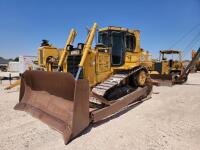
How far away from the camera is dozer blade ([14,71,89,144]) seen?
3.49 meters

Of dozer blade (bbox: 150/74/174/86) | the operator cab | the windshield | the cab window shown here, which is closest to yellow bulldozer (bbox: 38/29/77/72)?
the windshield

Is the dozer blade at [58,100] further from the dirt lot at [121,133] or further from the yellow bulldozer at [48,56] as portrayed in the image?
the yellow bulldozer at [48,56]

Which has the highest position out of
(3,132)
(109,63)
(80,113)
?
(109,63)

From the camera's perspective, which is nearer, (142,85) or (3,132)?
(3,132)

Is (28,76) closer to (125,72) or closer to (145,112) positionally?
(125,72)

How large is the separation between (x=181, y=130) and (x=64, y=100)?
2.87 m

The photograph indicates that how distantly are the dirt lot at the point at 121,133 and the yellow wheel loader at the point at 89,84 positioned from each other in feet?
0.73

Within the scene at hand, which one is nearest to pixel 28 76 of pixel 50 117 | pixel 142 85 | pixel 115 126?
pixel 50 117

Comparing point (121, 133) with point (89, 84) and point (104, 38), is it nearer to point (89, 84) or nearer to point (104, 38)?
point (89, 84)

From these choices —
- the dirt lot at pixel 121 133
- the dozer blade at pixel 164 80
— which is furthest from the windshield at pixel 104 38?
the dozer blade at pixel 164 80

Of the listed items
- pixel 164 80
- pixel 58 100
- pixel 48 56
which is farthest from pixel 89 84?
pixel 164 80

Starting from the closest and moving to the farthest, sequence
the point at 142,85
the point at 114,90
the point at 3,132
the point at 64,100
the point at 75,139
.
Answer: the point at 75,139
the point at 3,132
the point at 64,100
the point at 114,90
the point at 142,85

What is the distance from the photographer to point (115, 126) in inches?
163

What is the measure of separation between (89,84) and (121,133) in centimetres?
158
